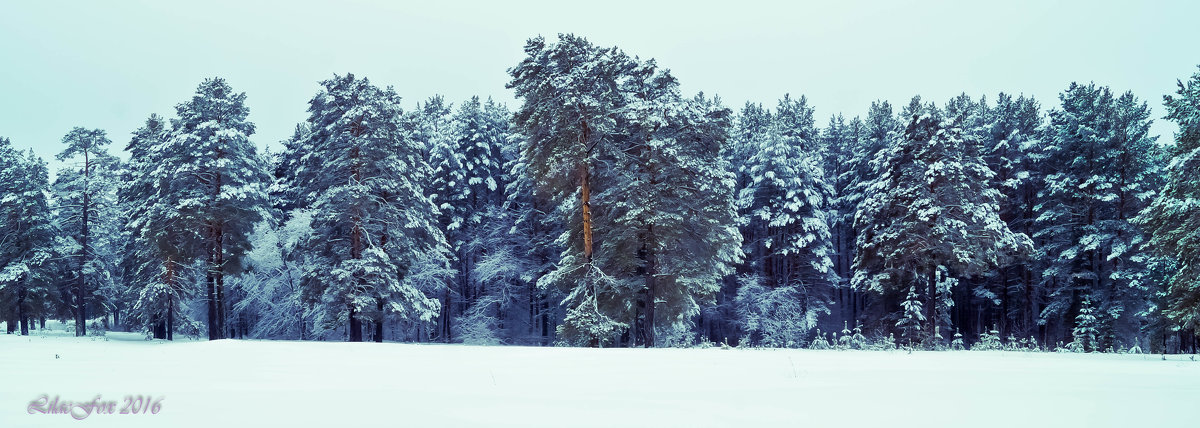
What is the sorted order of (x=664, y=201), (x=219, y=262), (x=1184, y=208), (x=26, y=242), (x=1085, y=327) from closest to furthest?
(x=1184, y=208), (x=664, y=201), (x=219, y=262), (x=1085, y=327), (x=26, y=242)

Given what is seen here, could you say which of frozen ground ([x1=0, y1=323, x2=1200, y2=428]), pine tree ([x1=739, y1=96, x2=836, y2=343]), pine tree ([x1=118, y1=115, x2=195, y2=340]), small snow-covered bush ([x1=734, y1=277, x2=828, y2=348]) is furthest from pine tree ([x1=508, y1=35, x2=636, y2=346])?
pine tree ([x1=739, y1=96, x2=836, y2=343])

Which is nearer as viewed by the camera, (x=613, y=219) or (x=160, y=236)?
(x=613, y=219)

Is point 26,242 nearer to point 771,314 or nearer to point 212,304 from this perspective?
point 212,304

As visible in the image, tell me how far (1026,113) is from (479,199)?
33.1 meters

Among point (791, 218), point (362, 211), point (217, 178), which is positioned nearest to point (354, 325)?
point (362, 211)

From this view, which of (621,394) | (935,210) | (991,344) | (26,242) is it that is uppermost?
(935,210)

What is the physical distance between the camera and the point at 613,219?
895 inches

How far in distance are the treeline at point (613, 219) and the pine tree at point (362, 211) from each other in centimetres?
12

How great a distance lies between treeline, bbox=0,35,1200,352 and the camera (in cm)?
2272

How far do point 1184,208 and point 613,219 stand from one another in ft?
54.3

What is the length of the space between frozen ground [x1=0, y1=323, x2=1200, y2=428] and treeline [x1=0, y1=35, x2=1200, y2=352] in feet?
29.3

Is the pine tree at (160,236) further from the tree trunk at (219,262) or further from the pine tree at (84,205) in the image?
the pine tree at (84,205)

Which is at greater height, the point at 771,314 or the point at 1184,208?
the point at 1184,208

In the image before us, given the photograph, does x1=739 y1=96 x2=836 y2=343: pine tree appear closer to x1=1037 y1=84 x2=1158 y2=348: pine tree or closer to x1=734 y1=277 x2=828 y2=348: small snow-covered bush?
x1=734 y1=277 x2=828 y2=348: small snow-covered bush
